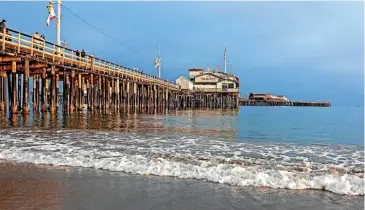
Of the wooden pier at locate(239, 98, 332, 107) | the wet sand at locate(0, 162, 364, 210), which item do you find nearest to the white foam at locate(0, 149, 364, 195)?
the wet sand at locate(0, 162, 364, 210)

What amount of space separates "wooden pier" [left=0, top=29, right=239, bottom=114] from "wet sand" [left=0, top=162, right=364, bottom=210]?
1515 cm

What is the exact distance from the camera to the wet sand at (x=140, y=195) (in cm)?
426

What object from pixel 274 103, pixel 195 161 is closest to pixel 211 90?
pixel 274 103

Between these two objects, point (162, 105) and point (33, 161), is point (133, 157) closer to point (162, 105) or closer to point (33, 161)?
point (33, 161)

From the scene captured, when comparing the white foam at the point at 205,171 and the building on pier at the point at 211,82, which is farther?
the building on pier at the point at 211,82

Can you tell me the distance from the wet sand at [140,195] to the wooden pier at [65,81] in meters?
15.2

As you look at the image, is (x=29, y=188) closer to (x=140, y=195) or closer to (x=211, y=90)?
(x=140, y=195)

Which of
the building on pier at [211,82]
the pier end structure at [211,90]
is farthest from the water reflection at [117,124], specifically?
the building on pier at [211,82]

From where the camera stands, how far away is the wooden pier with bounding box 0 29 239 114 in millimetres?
20281

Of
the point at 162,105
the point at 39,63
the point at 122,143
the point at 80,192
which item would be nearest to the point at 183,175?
the point at 80,192

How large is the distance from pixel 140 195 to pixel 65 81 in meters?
23.9

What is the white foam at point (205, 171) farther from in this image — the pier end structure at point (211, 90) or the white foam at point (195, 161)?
the pier end structure at point (211, 90)

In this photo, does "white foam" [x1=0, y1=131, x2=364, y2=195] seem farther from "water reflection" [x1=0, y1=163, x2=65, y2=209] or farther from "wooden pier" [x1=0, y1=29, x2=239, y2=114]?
"wooden pier" [x1=0, y1=29, x2=239, y2=114]

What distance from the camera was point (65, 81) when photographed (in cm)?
2692
